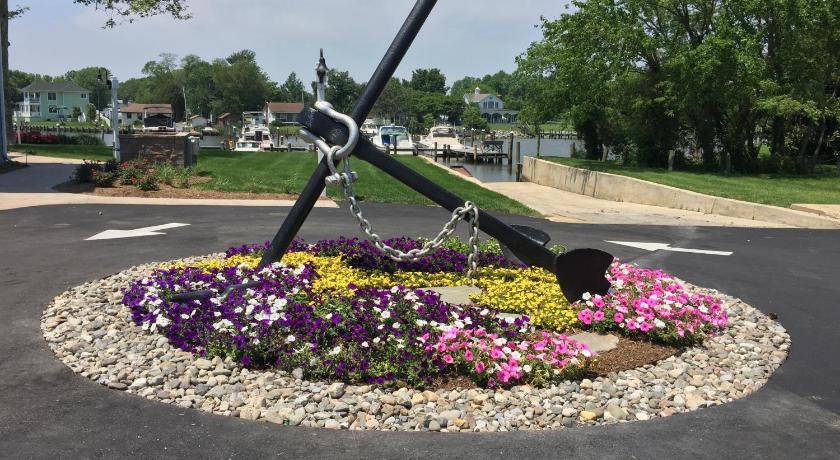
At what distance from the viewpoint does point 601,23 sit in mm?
25172

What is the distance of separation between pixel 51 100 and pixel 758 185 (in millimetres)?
116349

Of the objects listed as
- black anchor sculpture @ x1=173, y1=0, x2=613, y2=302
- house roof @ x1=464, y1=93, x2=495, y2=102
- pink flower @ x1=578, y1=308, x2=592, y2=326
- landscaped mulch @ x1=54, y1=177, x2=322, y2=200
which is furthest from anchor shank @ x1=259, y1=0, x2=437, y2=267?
house roof @ x1=464, y1=93, x2=495, y2=102

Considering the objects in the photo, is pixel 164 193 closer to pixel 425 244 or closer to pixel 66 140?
pixel 425 244

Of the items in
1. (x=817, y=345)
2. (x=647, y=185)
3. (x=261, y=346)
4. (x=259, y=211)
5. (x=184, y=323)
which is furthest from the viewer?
(x=647, y=185)

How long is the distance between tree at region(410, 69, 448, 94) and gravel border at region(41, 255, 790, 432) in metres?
146

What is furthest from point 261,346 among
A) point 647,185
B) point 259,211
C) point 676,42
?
point 676,42

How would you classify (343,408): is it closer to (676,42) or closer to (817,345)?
(817,345)

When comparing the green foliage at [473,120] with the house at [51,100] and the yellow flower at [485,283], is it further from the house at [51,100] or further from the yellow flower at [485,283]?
the yellow flower at [485,283]

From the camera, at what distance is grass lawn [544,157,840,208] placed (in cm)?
1792

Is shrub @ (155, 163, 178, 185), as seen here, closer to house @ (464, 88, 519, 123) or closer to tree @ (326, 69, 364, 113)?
tree @ (326, 69, 364, 113)

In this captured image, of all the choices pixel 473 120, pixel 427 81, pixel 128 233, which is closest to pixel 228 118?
pixel 473 120

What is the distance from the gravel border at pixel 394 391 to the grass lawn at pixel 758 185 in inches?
511

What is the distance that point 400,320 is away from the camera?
18.9ft

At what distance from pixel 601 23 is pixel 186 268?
21.3 m
